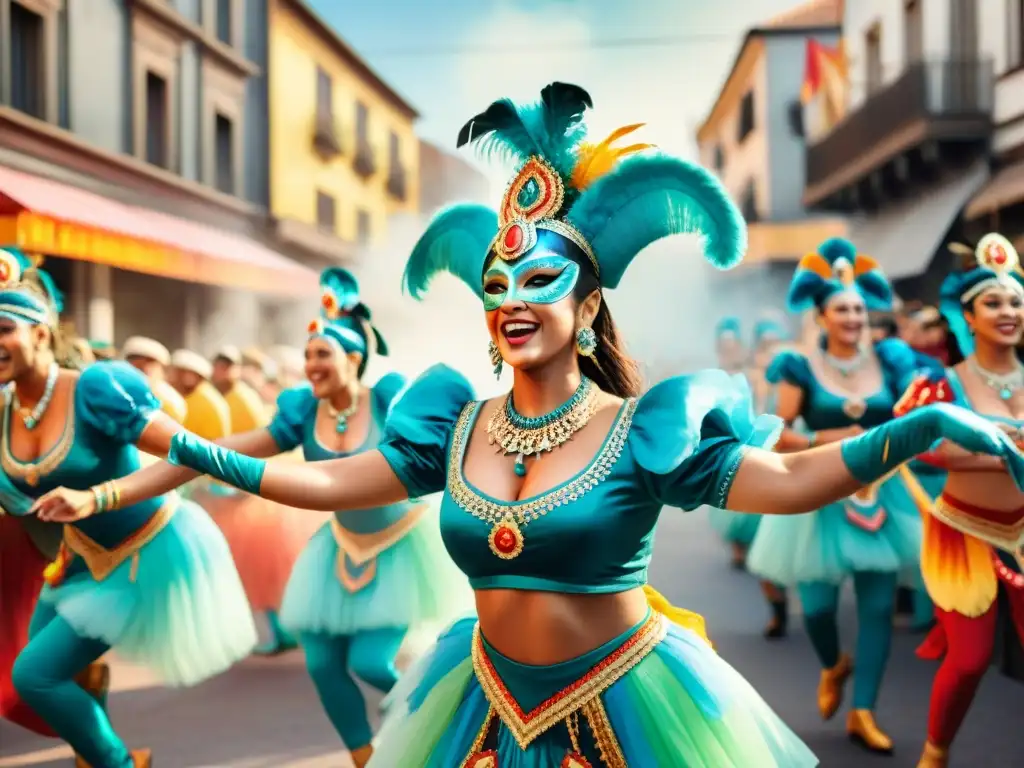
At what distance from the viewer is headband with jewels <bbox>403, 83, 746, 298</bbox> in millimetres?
2803

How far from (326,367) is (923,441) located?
10.8 ft

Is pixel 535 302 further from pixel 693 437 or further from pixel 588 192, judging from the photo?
pixel 693 437

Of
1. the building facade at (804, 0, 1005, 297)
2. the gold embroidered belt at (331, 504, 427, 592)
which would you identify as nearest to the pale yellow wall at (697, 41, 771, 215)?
the building facade at (804, 0, 1005, 297)

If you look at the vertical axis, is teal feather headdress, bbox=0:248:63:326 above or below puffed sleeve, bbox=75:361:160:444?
above

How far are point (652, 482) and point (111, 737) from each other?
2.65 m

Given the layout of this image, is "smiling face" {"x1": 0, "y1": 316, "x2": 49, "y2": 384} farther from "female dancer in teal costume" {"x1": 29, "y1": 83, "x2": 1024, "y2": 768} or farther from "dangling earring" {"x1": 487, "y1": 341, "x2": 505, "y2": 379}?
"dangling earring" {"x1": 487, "y1": 341, "x2": 505, "y2": 379}

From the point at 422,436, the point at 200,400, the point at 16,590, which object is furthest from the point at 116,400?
the point at 200,400

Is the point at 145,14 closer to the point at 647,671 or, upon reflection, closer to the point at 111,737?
the point at 111,737

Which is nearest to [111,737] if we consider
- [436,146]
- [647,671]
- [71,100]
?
[647,671]

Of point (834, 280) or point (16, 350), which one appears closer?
point (16, 350)

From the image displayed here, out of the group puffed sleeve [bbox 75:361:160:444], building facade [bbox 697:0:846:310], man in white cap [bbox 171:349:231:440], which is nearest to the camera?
puffed sleeve [bbox 75:361:160:444]

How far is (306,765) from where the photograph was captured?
5.10 meters

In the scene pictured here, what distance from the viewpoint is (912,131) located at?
699 inches

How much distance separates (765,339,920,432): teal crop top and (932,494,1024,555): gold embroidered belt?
993 millimetres
